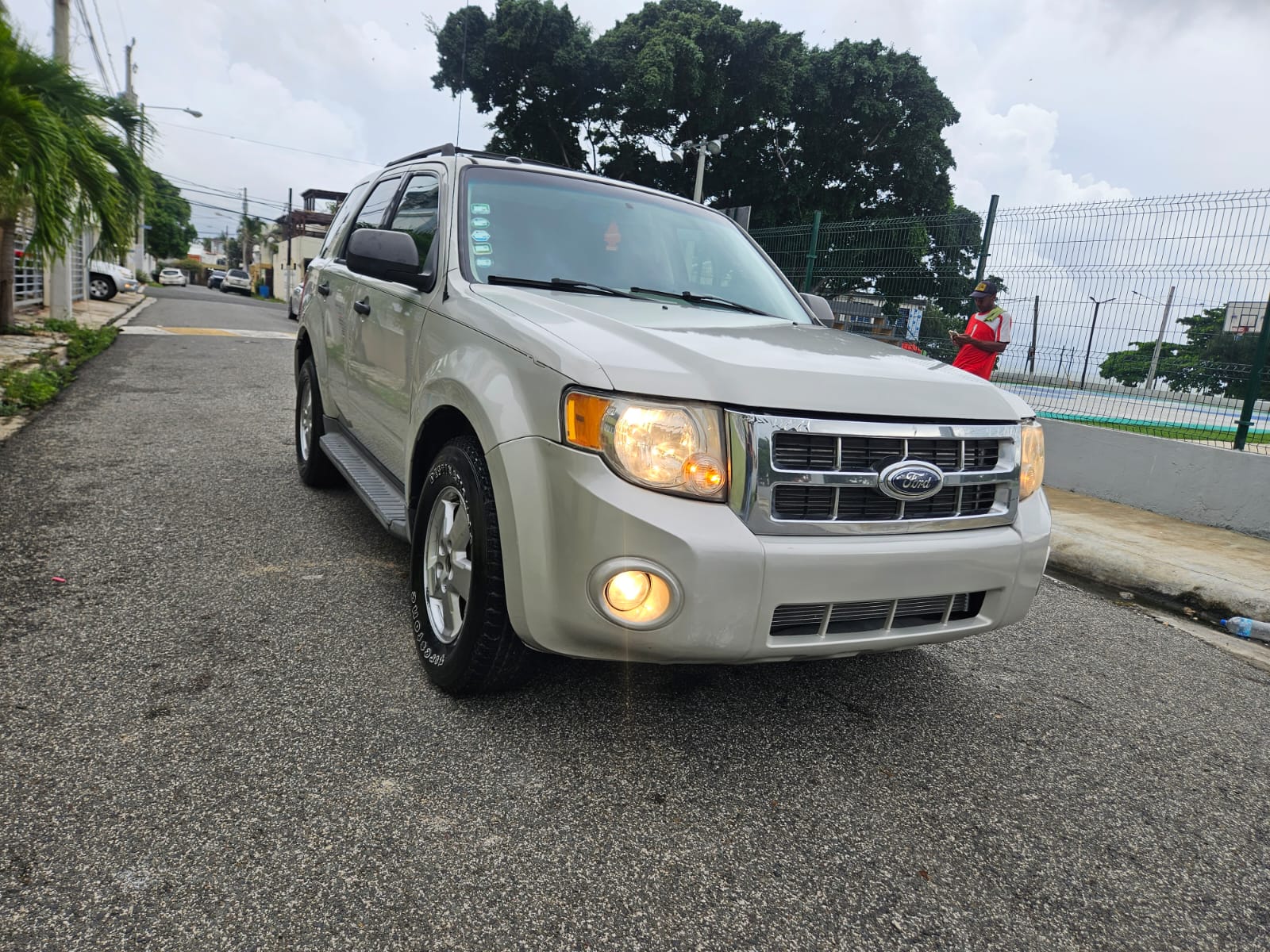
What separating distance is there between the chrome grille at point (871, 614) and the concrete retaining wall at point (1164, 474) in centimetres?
508

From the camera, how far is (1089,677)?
3.43 meters

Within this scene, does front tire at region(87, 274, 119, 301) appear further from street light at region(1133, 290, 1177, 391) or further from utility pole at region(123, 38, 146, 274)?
street light at region(1133, 290, 1177, 391)

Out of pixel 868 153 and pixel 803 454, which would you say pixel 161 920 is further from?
pixel 868 153

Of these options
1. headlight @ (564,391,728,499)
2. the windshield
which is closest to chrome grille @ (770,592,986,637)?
headlight @ (564,391,728,499)

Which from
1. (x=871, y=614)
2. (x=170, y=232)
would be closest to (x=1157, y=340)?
(x=871, y=614)

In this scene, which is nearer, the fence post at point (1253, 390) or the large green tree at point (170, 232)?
the fence post at point (1253, 390)

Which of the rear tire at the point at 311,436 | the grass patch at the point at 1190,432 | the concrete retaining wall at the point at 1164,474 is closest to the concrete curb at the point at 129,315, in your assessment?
the rear tire at the point at 311,436

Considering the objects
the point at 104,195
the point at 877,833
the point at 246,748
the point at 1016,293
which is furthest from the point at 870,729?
the point at 104,195

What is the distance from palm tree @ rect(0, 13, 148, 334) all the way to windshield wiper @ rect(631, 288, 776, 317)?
803 cm

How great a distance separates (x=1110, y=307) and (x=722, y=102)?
23.7 m

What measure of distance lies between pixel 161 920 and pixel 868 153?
3069cm

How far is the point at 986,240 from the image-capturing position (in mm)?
7477

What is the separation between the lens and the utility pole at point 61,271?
14.7 metres

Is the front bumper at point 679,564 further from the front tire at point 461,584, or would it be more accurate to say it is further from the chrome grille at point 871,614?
the front tire at point 461,584
